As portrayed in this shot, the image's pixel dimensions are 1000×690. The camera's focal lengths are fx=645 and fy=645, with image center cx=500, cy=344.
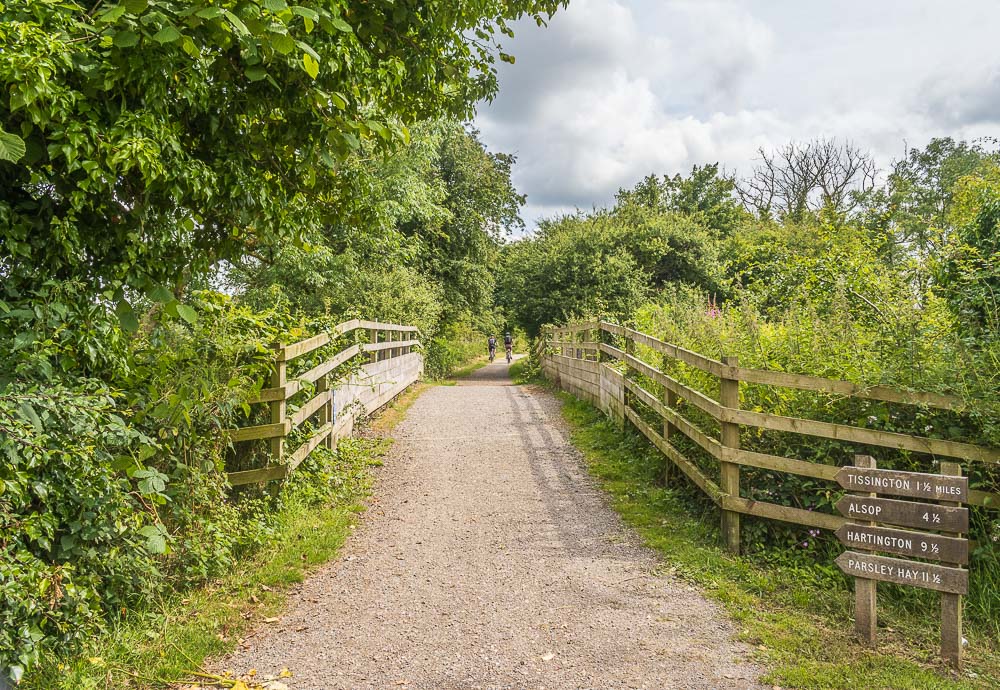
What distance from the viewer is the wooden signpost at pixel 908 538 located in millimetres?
3342

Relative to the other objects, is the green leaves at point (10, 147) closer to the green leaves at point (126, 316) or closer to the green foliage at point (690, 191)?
the green leaves at point (126, 316)

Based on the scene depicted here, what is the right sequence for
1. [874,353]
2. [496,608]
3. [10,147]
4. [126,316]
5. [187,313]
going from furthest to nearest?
[874,353] → [496,608] → [126,316] → [187,313] → [10,147]

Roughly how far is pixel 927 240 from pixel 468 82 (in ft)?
14.6

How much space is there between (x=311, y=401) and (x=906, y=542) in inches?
187

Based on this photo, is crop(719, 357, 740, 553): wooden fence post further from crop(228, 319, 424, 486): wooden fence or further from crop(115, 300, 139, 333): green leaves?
crop(115, 300, 139, 333): green leaves

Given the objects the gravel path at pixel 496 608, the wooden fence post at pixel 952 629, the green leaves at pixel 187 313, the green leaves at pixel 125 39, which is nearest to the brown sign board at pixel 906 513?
the wooden fence post at pixel 952 629

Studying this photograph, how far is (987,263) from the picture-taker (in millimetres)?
4602

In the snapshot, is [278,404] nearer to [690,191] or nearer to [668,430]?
[668,430]

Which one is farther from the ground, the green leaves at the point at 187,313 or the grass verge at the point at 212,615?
the green leaves at the point at 187,313

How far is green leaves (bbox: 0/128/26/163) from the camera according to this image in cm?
242

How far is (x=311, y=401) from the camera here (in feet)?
19.9

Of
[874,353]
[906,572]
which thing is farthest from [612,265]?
[906,572]

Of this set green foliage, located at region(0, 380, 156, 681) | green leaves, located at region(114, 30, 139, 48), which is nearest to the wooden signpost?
green foliage, located at region(0, 380, 156, 681)

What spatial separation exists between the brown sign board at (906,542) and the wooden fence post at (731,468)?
43.8 inches
